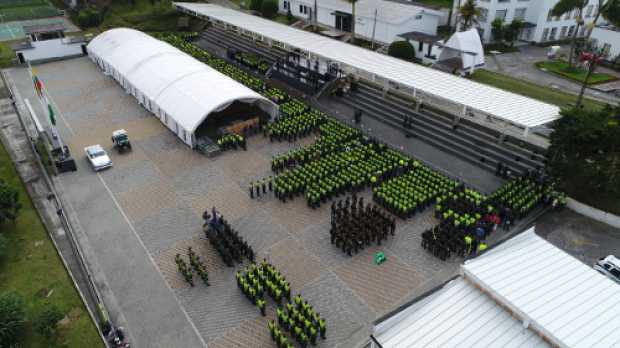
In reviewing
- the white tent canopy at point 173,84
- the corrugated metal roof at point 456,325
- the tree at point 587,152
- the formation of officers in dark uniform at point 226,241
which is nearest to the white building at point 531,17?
the tree at point 587,152

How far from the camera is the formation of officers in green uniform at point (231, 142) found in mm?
27044

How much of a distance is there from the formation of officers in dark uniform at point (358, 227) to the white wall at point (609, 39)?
3842 cm

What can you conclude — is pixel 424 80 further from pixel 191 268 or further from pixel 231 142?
pixel 191 268

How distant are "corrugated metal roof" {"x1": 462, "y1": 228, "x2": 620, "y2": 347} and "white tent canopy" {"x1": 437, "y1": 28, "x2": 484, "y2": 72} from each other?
1086 inches

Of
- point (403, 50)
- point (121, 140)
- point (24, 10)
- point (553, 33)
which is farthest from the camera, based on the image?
point (24, 10)

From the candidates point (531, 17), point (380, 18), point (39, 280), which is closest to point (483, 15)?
point (531, 17)

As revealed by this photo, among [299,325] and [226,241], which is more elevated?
[226,241]

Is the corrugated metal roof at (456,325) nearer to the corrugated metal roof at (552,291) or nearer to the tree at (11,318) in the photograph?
the corrugated metal roof at (552,291)

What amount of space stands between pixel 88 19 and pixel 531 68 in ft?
186

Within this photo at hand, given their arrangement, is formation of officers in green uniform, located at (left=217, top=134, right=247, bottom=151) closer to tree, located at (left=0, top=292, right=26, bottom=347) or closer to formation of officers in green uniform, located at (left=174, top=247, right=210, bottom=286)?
formation of officers in green uniform, located at (left=174, top=247, right=210, bottom=286)

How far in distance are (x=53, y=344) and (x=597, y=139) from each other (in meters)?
24.7

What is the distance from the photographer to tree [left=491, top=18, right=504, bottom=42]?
46.2 meters

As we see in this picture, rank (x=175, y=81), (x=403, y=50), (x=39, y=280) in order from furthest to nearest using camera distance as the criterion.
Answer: (x=403, y=50) → (x=175, y=81) → (x=39, y=280)

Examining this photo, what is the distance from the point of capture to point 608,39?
140 ft
